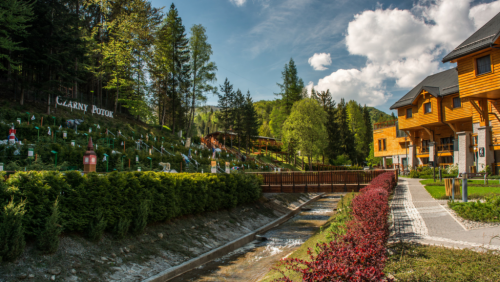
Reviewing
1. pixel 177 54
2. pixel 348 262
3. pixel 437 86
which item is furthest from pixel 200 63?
pixel 348 262

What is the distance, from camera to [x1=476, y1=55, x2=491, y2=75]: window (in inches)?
876

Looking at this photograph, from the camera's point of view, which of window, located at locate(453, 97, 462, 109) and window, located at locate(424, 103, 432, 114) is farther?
window, located at locate(424, 103, 432, 114)

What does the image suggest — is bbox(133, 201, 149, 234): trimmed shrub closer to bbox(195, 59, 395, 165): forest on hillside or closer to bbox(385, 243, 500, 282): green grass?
bbox(385, 243, 500, 282): green grass

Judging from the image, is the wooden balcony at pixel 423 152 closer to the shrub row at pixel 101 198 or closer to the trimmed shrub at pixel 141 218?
the shrub row at pixel 101 198

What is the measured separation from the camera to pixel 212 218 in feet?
48.3

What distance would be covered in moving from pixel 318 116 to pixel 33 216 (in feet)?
140

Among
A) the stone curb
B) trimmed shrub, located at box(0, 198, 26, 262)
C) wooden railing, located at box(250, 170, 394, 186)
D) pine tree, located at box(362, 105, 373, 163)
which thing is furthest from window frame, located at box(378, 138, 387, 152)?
trimmed shrub, located at box(0, 198, 26, 262)

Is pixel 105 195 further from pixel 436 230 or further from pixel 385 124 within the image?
pixel 385 124

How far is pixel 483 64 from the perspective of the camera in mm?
22594

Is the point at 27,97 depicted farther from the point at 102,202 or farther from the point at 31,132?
the point at 102,202

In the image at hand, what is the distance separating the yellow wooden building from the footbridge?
33.2 feet

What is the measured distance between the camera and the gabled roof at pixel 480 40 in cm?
2153

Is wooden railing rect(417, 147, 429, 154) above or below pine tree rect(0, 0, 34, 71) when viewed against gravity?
below

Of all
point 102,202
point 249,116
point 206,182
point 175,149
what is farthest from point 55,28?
point 249,116
